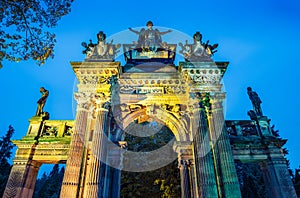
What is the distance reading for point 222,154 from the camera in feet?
33.2

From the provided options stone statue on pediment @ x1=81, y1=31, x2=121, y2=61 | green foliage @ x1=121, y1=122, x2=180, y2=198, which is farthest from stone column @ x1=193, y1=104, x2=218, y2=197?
green foliage @ x1=121, y1=122, x2=180, y2=198

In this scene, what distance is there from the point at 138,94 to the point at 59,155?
5.05m

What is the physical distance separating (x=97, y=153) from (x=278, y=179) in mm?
8549

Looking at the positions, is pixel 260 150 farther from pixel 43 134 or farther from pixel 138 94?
pixel 43 134

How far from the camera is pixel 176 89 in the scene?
41.0ft

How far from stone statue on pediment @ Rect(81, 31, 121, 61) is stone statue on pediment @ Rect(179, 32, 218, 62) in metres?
3.96

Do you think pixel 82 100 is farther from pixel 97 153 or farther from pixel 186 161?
pixel 186 161

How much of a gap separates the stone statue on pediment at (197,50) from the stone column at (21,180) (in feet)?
32.3

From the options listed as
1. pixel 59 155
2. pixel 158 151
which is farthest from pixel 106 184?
pixel 158 151

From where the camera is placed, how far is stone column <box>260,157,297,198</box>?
1048 centimetres

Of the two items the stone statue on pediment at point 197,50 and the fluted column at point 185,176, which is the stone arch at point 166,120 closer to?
the fluted column at point 185,176

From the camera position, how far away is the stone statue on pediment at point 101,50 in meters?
12.4

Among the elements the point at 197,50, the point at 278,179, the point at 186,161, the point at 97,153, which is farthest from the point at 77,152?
the point at 278,179

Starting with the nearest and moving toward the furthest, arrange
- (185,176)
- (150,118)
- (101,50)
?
1. (185,176)
2. (101,50)
3. (150,118)
